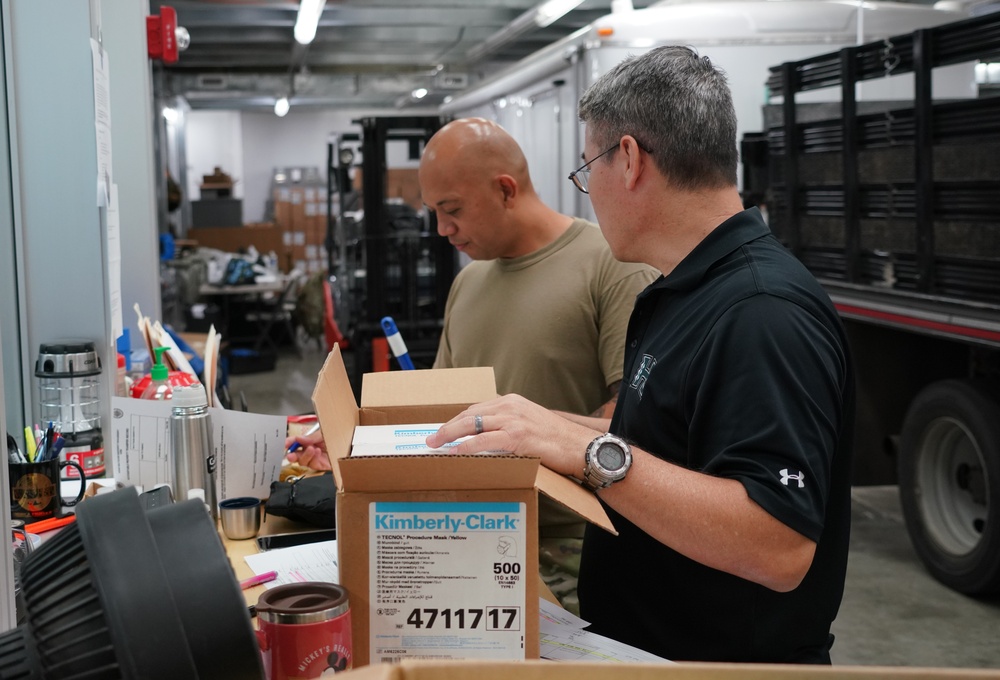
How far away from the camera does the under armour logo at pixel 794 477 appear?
1.30 m

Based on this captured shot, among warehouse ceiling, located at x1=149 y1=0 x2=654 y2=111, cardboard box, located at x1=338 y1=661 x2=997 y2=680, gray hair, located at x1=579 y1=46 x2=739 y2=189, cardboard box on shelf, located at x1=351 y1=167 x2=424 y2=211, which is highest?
warehouse ceiling, located at x1=149 y1=0 x2=654 y2=111

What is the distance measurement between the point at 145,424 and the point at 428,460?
122cm

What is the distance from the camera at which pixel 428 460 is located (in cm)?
120

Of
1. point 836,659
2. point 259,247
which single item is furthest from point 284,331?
point 836,659

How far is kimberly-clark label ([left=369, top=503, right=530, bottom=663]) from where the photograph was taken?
1232mm

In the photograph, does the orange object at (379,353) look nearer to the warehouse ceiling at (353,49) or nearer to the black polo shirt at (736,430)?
the warehouse ceiling at (353,49)

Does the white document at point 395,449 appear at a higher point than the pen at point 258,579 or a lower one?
higher

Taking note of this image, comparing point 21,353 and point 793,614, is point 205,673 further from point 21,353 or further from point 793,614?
point 21,353

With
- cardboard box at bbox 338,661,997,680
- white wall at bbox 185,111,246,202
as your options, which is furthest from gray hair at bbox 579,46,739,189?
white wall at bbox 185,111,246,202

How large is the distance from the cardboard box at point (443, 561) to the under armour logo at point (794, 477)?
253mm

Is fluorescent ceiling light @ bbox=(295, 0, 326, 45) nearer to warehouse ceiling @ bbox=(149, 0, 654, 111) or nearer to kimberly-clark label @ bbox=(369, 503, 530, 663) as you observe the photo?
warehouse ceiling @ bbox=(149, 0, 654, 111)

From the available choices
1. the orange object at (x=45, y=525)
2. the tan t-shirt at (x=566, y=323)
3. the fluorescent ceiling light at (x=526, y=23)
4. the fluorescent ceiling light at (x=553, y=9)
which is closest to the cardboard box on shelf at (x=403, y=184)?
the fluorescent ceiling light at (x=526, y=23)

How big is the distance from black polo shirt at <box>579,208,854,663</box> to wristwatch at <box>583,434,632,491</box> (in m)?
0.08

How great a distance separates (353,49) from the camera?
15.0 metres
